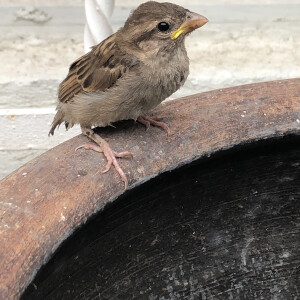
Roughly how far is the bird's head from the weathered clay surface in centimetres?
19

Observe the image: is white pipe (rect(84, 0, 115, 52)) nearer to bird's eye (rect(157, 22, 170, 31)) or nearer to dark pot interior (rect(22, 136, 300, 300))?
→ bird's eye (rect(157, 22, 170, 31))

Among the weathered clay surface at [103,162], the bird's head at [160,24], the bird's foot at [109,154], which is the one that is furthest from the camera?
the bird's head at [160,24]

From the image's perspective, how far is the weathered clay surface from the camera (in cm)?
122

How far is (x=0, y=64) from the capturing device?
3.14 metres

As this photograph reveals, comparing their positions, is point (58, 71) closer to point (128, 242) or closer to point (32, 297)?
point (128, 242)

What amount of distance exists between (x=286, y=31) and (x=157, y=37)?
1.62 meters

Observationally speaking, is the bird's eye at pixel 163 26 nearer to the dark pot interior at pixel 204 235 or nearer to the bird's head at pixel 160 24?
the bird's head at pixel 160 24

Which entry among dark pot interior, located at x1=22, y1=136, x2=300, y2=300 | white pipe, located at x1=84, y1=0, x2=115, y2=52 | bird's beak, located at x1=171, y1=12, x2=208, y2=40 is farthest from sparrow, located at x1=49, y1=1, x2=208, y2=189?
white pipe, located at x1=84, y1=0, x2=115, y2=52

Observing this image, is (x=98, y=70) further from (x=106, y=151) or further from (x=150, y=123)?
(x=106, y=151)

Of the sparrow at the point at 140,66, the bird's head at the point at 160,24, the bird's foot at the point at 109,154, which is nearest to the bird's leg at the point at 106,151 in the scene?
the bird's foot at the point at 109,154

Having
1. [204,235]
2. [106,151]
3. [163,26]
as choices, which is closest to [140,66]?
[163,26]

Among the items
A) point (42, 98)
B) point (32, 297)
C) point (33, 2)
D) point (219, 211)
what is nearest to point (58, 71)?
point (42, 98)

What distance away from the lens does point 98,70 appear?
1814 mm

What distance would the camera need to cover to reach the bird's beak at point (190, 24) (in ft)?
5.68
